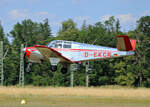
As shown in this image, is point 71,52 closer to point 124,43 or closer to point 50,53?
point 50,53

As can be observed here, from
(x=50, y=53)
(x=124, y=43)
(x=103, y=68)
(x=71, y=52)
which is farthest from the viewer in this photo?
(x=103, y=68)

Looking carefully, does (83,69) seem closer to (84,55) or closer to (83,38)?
(83,38)

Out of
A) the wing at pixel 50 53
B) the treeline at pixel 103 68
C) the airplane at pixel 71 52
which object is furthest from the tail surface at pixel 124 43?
the treeline at pixel 103 68

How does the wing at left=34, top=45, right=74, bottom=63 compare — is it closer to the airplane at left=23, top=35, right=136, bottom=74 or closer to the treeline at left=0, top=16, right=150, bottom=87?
the airplane at left=23, top=35, right=136, bottom=74

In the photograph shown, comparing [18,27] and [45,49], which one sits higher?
[18,27]

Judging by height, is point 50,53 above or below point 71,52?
below

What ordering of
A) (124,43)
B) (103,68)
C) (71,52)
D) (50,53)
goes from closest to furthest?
(124,43), (50,53), (71,52), (103,68)

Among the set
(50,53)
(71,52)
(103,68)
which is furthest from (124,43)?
(103,68)

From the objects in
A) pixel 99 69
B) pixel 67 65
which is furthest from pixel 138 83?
pixel 67 65

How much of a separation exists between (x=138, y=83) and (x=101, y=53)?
2986 centimetres

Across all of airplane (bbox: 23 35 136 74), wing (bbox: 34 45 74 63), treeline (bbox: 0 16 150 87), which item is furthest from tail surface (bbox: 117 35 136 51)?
treeline (bbox: 0 16 150 87)

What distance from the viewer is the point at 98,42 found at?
184 ft

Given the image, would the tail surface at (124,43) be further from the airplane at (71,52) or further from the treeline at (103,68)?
the treeline at (103,68)

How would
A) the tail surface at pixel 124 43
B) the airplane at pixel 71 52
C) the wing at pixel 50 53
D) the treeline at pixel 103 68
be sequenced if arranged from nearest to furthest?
the tail surface at pixel 124 43, the wing at pixel 50 53, the airplane at pixel 71 52, the treeline at pixel 103 68
